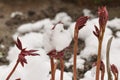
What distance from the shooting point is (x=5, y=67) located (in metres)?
2.14

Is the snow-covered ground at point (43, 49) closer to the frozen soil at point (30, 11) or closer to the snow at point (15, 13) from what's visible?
the frozen soil at point (30, 11)

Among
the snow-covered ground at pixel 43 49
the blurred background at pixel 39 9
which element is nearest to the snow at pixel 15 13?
the blurred background at pixel 39 9

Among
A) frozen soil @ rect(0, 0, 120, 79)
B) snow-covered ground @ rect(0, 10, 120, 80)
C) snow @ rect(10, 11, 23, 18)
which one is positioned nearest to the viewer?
snow-covered ground @ rect(0, 10, 120, 80)

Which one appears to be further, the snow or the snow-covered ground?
the snow

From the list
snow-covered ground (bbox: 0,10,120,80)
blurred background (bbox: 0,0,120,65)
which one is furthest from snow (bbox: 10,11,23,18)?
snow-covered ground (bbox: 0,10,120,80)

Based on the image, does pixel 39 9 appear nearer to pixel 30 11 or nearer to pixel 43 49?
pixel 30 11

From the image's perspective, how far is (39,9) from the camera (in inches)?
115

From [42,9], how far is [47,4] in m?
0.09

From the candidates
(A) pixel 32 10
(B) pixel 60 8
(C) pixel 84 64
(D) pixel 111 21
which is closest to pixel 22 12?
(A) pixel 32 10

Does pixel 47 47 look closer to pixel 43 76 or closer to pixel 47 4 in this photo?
pixel 43 76

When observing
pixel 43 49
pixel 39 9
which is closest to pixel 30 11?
pixel 39 9

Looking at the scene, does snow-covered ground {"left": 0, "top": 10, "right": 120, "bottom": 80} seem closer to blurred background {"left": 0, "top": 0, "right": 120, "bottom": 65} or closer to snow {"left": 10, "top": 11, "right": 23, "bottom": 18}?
blurred background {"left": 0, "top": 0, "right": 120, "bottom": 65}

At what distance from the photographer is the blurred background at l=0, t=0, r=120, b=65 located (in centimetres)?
272

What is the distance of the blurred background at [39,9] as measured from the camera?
272 cm
